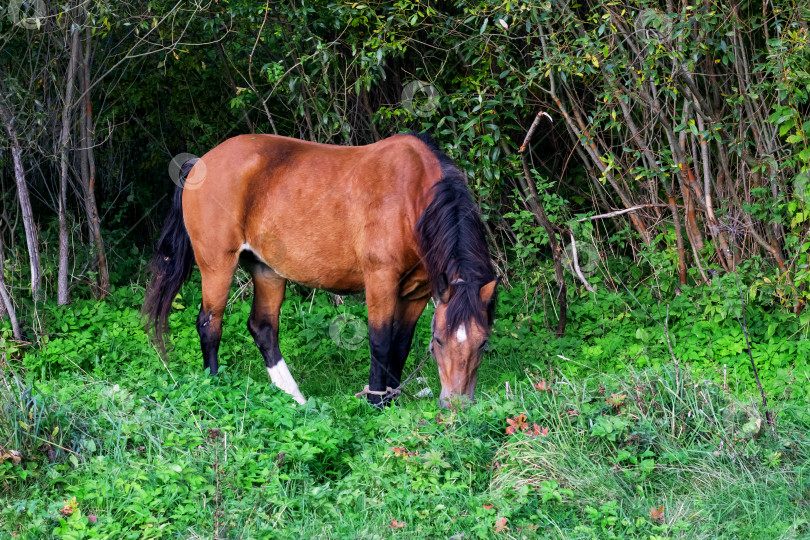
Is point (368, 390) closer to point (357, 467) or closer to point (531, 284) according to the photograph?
point (357, 467)

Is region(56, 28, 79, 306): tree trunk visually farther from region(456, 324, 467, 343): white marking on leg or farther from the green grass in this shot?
region(456, 324, 467, 343): white marking on leg

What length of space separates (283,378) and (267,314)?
1.60 ft

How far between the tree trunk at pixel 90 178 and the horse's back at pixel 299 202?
75.2 inches

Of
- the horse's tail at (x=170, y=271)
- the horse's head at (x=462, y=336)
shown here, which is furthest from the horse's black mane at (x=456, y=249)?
the horse's tail at (x=170, y=271)

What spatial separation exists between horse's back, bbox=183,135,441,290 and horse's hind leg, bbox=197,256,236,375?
0.10m

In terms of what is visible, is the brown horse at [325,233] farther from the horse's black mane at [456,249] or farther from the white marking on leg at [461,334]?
the white marking on leg at [461,334]

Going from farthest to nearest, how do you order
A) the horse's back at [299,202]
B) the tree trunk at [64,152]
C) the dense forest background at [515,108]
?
the tree trunk at [64,152]
the dense forest background at [515,108]
the horse's back at [299,202]

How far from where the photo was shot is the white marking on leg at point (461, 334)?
13.4 ft

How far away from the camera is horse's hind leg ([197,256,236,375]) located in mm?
5270

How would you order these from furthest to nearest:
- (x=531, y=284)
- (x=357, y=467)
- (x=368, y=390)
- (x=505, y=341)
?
(x=531, y=284)
(x=505, y=341)
(x=368, y=390)
(x=357, y=467)

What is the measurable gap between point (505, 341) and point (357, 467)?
8.37 ft

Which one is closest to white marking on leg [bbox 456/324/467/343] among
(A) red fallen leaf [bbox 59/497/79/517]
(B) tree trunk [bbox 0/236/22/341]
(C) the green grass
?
(C) the green grass

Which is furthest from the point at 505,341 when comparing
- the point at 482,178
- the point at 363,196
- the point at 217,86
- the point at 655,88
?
the point at 217,86

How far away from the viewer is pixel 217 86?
7.74m
